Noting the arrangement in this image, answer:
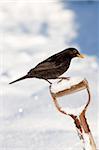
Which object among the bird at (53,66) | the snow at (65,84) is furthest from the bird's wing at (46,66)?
the snow at (65,84)

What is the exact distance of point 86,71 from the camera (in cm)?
172

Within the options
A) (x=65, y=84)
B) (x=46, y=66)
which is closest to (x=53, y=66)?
(x=46, y=66)

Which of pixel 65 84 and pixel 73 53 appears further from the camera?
pixel 73 53

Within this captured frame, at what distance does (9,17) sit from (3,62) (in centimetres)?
16

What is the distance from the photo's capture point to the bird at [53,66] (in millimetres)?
1243

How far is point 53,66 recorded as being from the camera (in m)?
1.25

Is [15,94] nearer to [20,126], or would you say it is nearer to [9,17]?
[20,126]

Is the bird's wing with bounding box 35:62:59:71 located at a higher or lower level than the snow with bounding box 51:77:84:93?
lower

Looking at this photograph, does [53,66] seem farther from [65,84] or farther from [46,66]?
[65,84]

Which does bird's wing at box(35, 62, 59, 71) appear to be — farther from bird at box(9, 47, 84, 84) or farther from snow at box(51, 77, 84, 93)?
snow at box(51, 77, 84, 93)

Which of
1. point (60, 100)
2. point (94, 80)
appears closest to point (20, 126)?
point (94, 80)

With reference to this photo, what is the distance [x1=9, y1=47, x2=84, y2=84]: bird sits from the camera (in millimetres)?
1243

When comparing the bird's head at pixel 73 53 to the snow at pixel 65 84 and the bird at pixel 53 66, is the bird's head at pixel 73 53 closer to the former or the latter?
the bird at pixel 53 66

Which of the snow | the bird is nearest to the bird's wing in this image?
the bird
